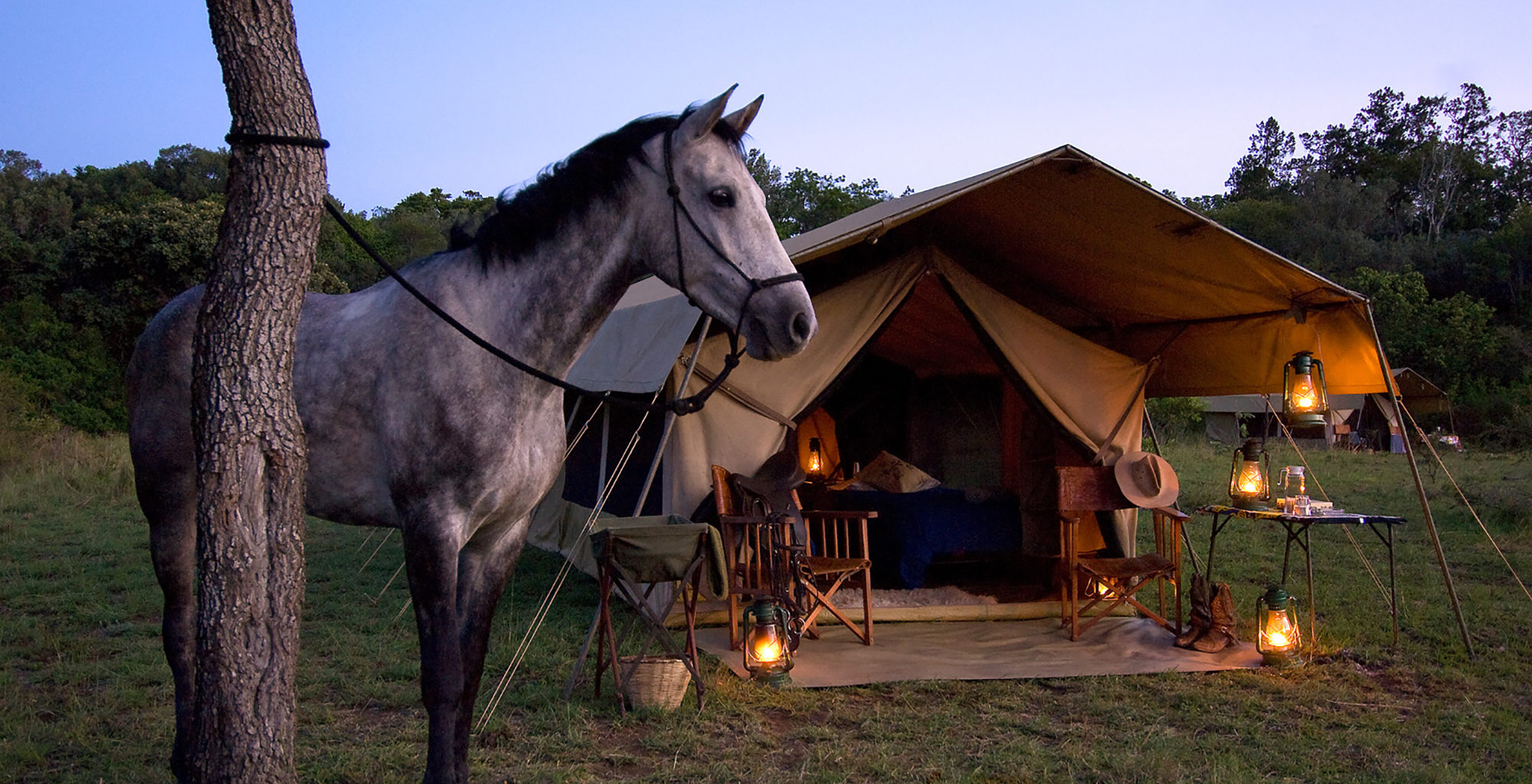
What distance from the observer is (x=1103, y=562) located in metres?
5.50

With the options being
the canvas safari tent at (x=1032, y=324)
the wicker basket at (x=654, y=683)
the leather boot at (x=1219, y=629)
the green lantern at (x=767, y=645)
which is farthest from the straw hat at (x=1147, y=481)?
the wicker basket at (x=654, y=683)

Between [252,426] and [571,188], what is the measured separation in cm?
101

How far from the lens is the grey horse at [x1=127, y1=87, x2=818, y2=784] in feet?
7.88

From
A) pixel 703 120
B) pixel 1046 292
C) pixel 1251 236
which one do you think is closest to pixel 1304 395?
pixel 1046 292

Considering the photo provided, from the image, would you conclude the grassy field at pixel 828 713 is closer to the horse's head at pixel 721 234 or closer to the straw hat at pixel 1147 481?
the straw hat at pixel 1147 481

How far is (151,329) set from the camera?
2.93m

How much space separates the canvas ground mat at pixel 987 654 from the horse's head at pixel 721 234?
263cm

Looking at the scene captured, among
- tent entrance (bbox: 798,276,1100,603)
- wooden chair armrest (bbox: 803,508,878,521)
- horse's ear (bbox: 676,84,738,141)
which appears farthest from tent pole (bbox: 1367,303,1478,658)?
horse's ear (bbox: 676,84,738,141)

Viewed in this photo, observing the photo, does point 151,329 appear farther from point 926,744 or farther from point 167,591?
→ point 926,744

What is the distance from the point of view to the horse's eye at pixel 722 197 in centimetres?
241

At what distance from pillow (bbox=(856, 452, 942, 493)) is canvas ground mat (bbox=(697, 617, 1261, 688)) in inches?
41.9

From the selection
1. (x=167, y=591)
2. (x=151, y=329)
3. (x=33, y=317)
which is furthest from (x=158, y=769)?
(x=33, y=317)

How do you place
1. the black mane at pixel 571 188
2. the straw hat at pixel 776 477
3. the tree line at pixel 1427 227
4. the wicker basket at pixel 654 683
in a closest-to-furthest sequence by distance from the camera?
the black mane at pixel 571 188 → the wicker basket at pixel 654 683 → the straw hat at pixel 776 477 → the tree line at pixel 1427 227

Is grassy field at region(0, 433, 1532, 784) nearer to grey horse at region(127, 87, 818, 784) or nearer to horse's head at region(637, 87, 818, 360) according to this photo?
grey horse at region(127, 87, 818, 784)
